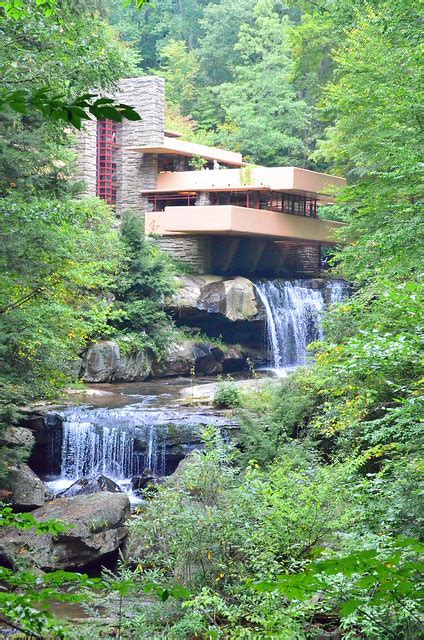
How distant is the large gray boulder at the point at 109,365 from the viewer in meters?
21.5

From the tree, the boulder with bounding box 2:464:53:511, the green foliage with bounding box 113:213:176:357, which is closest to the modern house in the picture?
the green foliage with bounding box 113:213:176:357

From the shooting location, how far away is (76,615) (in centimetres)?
926

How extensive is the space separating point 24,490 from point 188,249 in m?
15.8

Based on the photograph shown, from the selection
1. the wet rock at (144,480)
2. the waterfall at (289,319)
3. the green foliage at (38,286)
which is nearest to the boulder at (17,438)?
the green foliage at (38,286)

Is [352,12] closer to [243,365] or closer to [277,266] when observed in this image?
[243,365]

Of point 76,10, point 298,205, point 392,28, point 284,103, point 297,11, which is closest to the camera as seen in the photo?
point 392,28

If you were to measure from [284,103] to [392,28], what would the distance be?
25198mm

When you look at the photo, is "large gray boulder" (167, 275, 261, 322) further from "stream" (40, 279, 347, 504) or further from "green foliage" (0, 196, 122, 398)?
"green foliage" (0, 196, 122, 398)

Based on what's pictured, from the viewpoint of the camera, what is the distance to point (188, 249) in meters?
28.0

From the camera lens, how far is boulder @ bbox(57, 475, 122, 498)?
45.5 feet

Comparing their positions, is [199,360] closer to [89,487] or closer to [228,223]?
[228,223]

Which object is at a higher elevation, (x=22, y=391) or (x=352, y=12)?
(x=352, y=12)

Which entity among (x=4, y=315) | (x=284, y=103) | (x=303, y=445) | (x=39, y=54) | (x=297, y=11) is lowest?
(x=303, y=445)


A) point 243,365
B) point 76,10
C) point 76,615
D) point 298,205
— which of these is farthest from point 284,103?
point 76,615
